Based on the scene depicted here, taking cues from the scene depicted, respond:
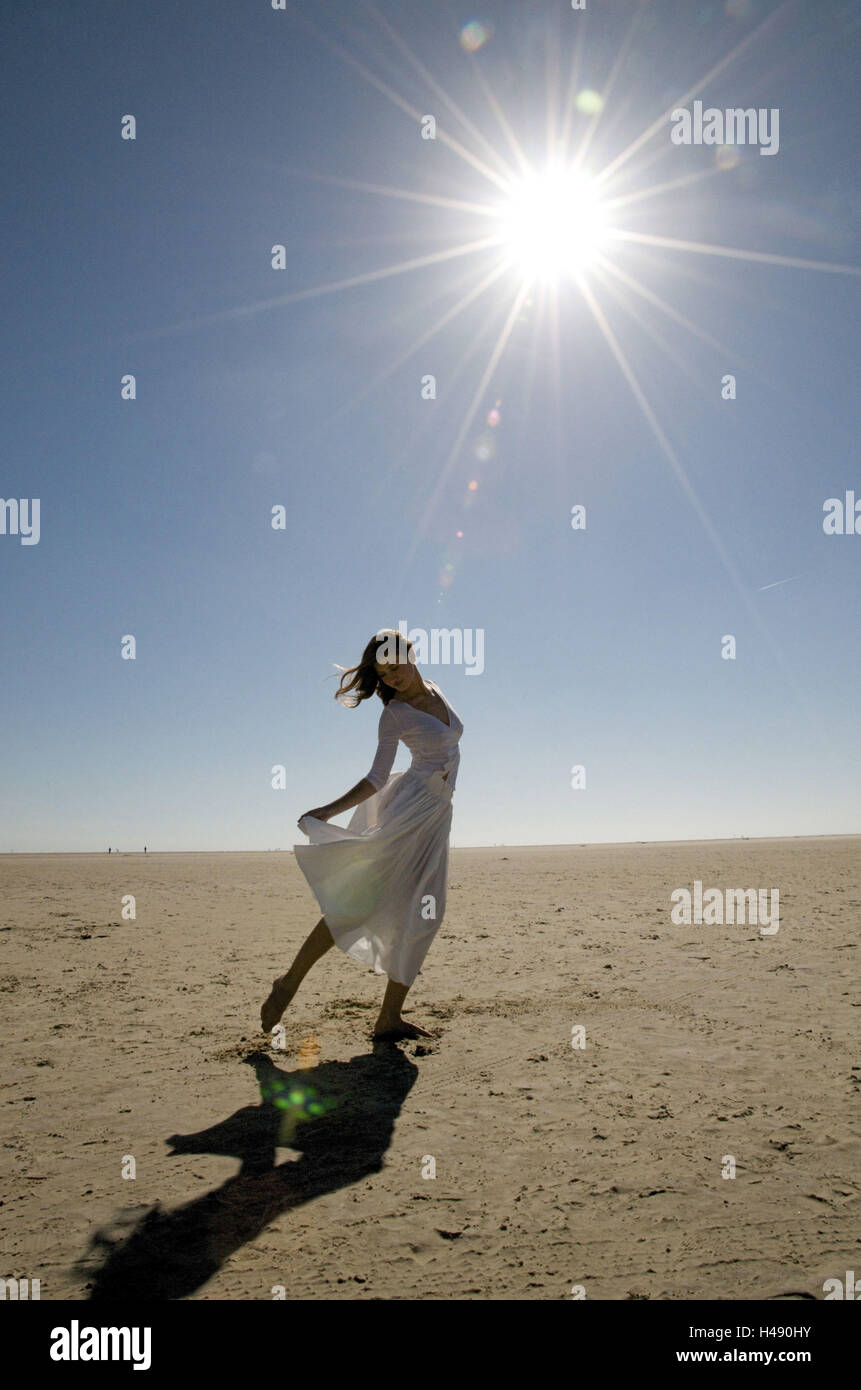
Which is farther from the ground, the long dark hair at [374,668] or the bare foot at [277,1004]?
the long dark hair at [374,668]

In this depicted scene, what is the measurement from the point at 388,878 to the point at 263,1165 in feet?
7.52

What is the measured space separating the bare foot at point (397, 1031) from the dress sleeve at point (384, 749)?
63.6 inches

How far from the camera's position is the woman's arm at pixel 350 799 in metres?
5.35

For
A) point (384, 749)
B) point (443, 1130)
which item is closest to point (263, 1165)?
point (443, 1130)

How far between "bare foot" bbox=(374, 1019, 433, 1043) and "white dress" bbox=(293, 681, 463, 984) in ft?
0.98

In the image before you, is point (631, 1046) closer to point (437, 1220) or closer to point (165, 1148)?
point (437, 1220)

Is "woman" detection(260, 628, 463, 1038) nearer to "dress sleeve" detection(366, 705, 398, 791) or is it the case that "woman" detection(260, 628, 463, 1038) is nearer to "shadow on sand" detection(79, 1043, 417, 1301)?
"dress sleeve" detection(366, 705, 398, 791)

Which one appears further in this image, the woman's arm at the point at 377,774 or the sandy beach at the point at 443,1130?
the woman's arm at the point at 377,774

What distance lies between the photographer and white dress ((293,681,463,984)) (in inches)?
212

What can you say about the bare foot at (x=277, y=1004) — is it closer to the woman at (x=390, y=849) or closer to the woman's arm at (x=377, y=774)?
the woman at (x=390, y=849)

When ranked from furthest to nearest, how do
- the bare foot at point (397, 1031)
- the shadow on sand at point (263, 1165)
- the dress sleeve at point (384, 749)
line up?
1. the dress sleeve at point (384, 749)
2. the bare foot at point (397, 1031)
3. the shadow on sand at point (263, 1165)

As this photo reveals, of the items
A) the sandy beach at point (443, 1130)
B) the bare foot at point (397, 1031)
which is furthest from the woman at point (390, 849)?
the sandy beach at point (443, 1130)
